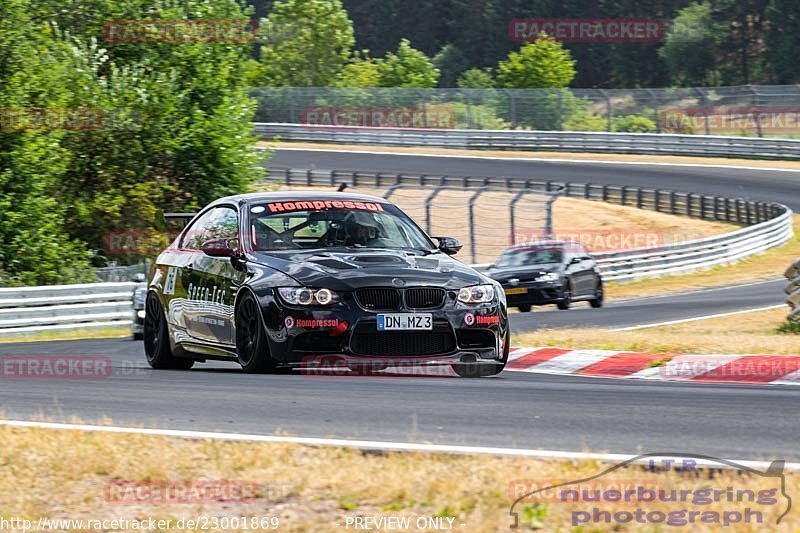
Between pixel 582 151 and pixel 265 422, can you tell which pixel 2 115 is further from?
pixel 582 151

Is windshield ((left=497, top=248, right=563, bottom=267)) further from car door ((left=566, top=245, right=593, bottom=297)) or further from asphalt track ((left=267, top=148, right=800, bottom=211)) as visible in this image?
asphalt track ((left=267, top=148, right=800, bottom=211))

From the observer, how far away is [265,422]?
7758mm

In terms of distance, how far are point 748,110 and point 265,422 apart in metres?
54.9

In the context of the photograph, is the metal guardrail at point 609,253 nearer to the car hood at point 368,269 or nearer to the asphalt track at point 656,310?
the asphalt track at point 656,310

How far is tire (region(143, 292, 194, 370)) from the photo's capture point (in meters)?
11.8

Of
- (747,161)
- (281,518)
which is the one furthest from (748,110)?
(281,518)

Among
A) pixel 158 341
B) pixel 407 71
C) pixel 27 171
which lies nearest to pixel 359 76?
pixel 407 71

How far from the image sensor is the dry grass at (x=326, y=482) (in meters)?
5.22

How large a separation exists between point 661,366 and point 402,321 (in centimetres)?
284

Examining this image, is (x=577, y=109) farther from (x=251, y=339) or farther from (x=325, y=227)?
(x=251, y=339)

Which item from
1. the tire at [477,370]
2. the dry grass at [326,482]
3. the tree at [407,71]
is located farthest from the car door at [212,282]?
the tree at [407,71]

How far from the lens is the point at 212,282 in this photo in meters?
10.8

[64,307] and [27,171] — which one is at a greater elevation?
[27,171]

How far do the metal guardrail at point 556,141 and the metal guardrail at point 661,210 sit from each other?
9.51 meters
